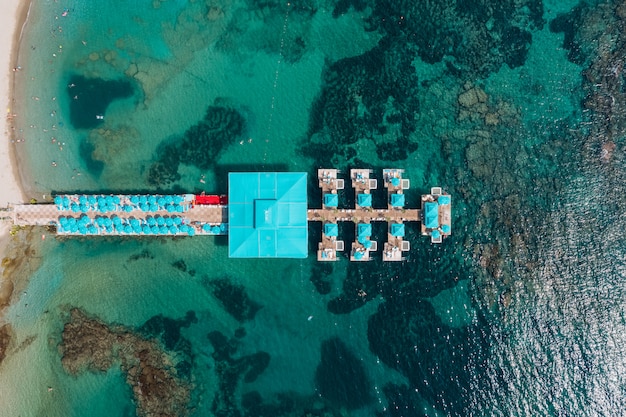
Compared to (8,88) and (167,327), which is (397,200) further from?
(8,88)

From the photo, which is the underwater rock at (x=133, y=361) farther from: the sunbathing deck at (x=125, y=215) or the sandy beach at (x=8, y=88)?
the sandy beach at (x=8, y=88)

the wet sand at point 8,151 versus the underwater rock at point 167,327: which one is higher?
the wet sand at point 8,151

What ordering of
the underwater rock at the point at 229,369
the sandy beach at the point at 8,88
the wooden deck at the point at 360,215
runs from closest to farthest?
the underwater rock at the point at 229,369
the wooden deck at the point at 360,215
the sandy beach at the point at 8,88

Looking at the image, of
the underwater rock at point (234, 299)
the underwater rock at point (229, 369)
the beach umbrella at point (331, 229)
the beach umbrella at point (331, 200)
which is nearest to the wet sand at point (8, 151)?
the underwater rock at point (234, 299)

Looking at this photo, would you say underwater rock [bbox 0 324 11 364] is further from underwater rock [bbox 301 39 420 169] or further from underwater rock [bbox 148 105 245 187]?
underwater rock [bbox 301 39 420 169]

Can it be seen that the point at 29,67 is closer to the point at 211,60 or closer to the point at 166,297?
the point at 211,60

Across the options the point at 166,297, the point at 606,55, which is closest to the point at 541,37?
the point at 606,55
